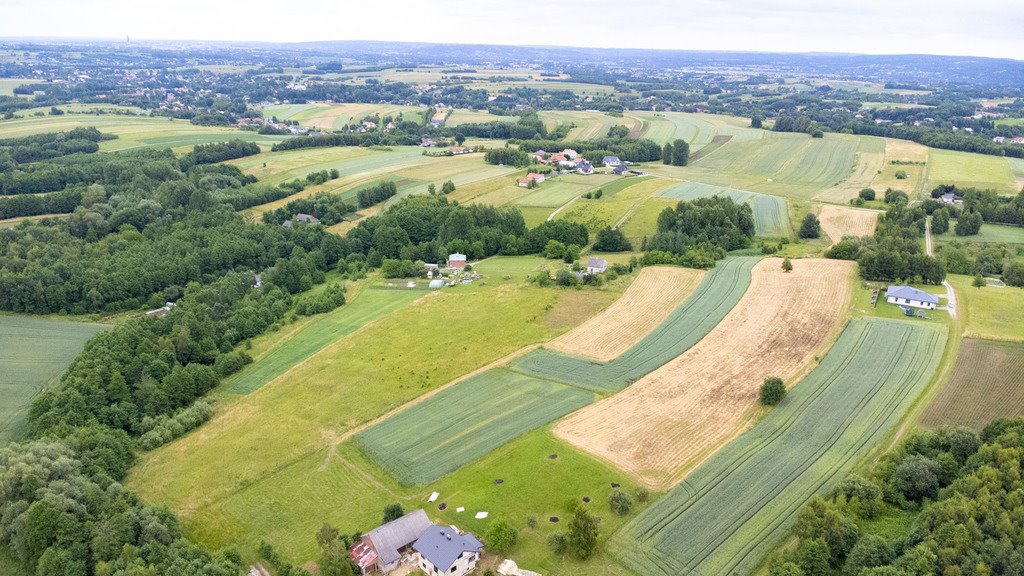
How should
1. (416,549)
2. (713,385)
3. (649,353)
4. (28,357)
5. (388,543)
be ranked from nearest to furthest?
(416,549) → (388,543) → (713,385) → (649,353) → (28,357)

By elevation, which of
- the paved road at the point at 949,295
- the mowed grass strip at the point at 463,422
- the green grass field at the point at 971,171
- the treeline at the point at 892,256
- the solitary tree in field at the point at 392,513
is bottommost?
the mowed grass strip at the point at 463,422

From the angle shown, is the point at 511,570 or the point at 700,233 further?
the point at 700,233

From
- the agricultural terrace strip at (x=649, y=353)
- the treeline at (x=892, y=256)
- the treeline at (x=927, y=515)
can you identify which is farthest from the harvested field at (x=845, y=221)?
the treeline at (x=927, y=515)

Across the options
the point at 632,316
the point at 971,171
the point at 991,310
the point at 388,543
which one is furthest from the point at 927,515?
the point at 971,171

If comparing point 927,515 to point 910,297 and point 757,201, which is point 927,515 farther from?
point 757,201

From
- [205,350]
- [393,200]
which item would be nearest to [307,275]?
[205,350]

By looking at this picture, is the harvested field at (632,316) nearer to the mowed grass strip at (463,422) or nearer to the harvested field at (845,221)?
the mowed grass strip at (463,422)

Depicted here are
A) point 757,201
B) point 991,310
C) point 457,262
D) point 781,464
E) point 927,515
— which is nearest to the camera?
point 927,515
